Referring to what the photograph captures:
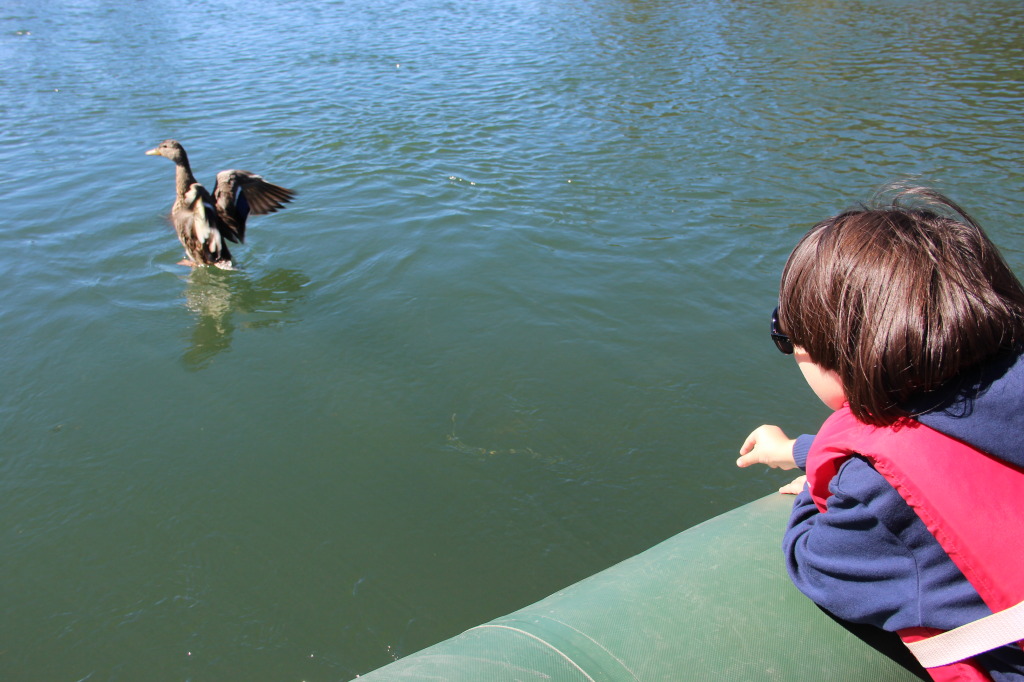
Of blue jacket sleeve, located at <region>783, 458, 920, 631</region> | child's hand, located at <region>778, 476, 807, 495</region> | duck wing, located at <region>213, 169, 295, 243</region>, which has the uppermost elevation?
blue jacket sleeve, located at <region>783, 458, 920, 631</region>

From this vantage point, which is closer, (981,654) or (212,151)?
(981,654)

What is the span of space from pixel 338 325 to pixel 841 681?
4.32m

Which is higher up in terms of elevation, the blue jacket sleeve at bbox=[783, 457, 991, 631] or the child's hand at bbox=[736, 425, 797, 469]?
the blue jacket sleeve at bbox=[783, 457, 991, 631]

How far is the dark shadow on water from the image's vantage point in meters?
5.34

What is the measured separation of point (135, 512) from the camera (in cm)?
388

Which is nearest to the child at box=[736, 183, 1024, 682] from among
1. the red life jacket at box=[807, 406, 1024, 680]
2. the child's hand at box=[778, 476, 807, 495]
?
the red life jacket at box=[807, 406, 1024, 680]

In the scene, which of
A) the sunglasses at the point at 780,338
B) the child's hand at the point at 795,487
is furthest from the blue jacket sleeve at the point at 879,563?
the child's hand at the point at 795,487

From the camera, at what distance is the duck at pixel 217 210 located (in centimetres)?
636

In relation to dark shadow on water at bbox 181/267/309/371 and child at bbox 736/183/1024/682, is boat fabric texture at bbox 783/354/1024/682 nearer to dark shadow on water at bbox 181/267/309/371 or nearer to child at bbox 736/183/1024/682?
child at bbox 736/183/1024/682

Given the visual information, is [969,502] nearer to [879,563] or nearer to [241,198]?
[879,563]

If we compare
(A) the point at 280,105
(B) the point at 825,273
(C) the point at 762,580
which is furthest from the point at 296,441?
(A) the point at 280,105

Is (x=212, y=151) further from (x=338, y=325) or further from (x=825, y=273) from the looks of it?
(x=825, y=273)

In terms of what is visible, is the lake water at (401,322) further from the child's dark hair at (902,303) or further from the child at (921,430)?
the child's dark hair at (902,303)

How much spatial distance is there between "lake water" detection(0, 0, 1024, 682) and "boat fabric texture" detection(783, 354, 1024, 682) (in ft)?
6.76
